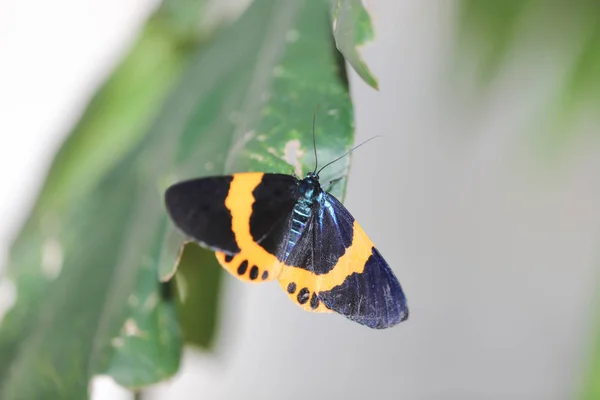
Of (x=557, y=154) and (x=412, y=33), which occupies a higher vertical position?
(x=412, y=33)

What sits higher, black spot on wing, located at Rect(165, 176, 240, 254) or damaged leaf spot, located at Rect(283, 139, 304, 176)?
damaged leaf spot, located at Rect(283, 139, 304, 176)

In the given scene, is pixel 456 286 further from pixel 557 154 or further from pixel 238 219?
pixel 238 219

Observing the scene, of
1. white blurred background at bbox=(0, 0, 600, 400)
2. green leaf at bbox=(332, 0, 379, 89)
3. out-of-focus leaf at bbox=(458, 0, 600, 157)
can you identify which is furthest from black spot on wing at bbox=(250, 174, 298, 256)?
white blurred background at bbox=(0, 0, 600, 400)

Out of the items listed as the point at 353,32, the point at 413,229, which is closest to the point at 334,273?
the point at 353,32

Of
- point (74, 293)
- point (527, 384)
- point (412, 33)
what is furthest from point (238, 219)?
point (527, 384)

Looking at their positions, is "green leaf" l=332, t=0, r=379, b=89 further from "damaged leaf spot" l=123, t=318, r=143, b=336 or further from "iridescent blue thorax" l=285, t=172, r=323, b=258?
"damaged leaf spot" l=123, t=318, r=143, b=336

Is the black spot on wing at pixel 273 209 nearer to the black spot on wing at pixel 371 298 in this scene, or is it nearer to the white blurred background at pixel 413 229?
the black spot on wing at pixel 371 298

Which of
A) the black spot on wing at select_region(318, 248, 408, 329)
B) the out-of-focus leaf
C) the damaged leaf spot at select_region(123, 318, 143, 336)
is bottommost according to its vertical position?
the damaged leaf spot at select_region(123, 318, 143, 336)
